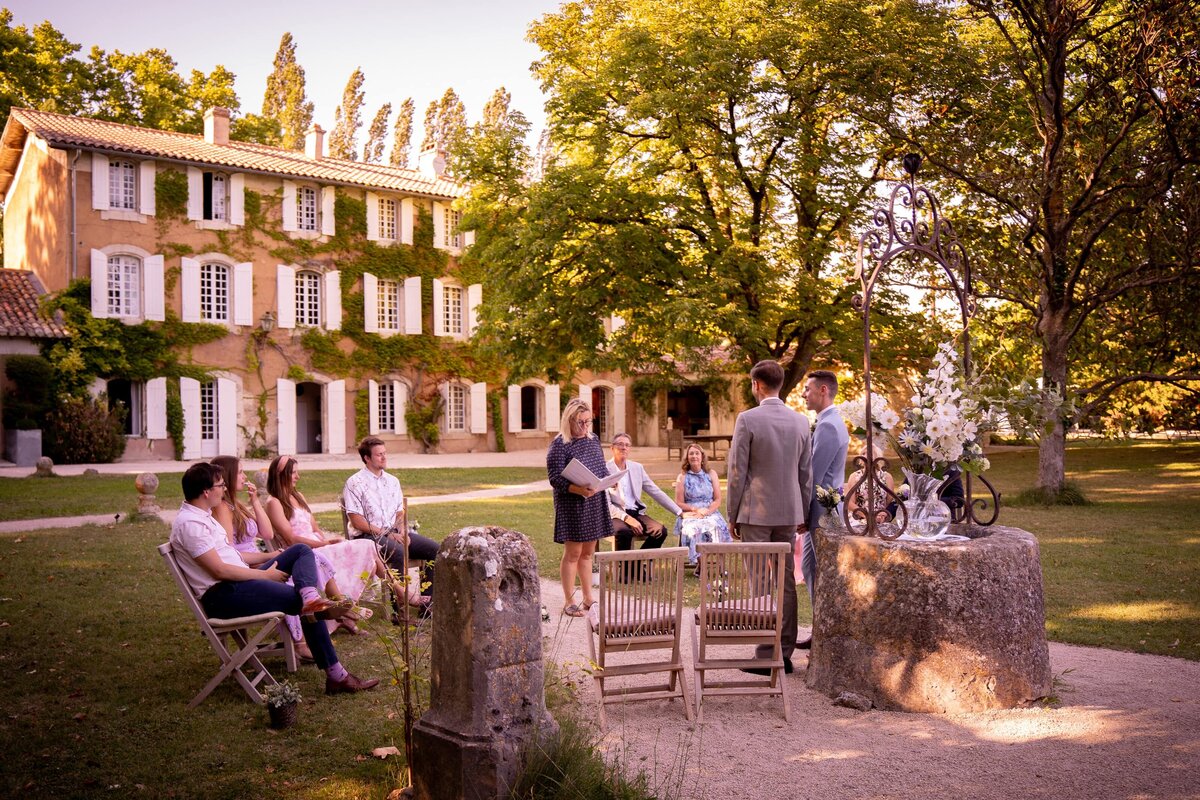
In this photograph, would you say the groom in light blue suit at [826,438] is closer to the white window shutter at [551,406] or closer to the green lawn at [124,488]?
the green lawn at [124,488]

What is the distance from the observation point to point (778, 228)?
63.3 ft

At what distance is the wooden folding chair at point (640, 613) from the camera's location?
16.1 ft

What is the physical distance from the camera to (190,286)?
24.4 metres

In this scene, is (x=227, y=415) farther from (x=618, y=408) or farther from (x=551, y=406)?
(x=618, y=408)

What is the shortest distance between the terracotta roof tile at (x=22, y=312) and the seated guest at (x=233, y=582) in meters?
19.1

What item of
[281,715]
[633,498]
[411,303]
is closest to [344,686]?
[281,715]

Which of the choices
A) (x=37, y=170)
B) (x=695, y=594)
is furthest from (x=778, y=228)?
(x=37, y=170)

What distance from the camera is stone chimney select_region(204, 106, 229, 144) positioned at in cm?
2647

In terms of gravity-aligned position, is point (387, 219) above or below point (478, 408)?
above

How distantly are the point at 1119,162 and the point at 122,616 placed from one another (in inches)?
566

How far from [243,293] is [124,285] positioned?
2.86m

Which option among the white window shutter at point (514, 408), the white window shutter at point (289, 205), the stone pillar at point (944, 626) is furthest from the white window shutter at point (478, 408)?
the stone pillar at point (944, 626)

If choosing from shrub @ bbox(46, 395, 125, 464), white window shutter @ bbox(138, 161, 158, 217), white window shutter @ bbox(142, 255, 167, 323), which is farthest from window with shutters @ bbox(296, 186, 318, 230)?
shrub @ bbox(46, 395, 125, 464)

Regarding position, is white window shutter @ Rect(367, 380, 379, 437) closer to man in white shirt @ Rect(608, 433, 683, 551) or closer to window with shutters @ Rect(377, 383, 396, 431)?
window with shutters @ Rect(377, 383, 396, 431)
